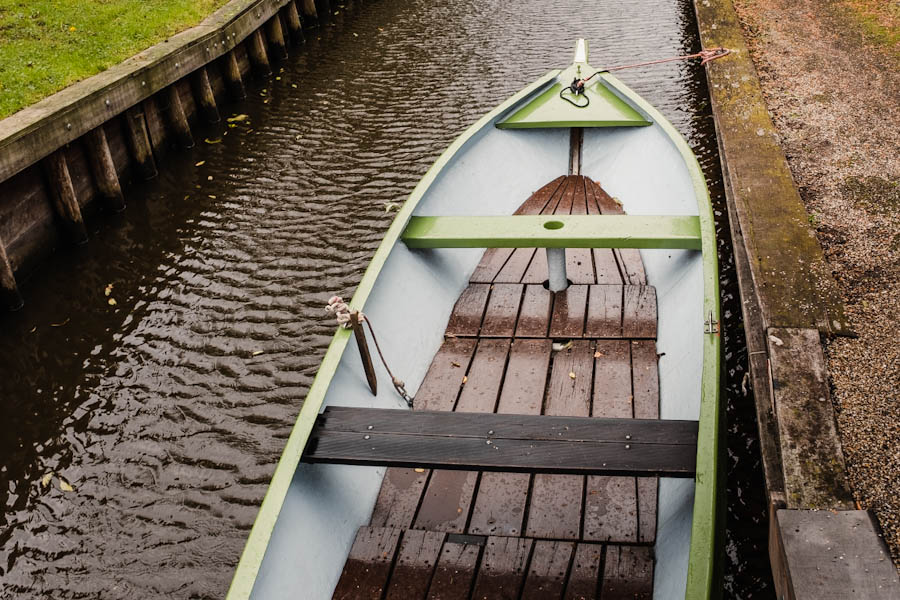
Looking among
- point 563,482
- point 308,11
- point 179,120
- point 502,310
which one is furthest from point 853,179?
point 308,11

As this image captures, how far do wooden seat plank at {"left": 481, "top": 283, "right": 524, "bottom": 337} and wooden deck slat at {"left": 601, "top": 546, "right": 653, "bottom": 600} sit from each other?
1.92 m

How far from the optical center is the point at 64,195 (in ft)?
24.8

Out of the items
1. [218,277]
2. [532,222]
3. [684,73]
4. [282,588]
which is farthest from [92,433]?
[684,73]

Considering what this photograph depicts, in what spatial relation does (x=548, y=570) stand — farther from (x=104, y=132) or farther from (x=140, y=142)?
(x=140, y=142)

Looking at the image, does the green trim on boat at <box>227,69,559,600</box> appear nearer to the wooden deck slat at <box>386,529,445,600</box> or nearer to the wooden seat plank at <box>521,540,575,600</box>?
the wooden deck slat at <box>386,529,445,600</box>

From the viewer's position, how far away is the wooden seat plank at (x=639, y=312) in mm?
5012

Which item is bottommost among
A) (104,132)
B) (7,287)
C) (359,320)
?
(7,287)

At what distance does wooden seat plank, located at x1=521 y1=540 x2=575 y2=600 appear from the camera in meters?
3.36

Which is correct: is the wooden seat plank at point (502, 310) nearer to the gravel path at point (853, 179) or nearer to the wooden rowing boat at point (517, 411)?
the wooden rowing boat at point (517, 411)

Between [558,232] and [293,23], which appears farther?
[293,23]

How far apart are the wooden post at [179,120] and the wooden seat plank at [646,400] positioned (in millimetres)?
7165

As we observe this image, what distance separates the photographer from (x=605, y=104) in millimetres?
7426

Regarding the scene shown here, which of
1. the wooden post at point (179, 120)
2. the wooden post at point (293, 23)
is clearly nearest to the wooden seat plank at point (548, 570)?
the wooden post at point (179, 120)

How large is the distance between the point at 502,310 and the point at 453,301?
0.39m
